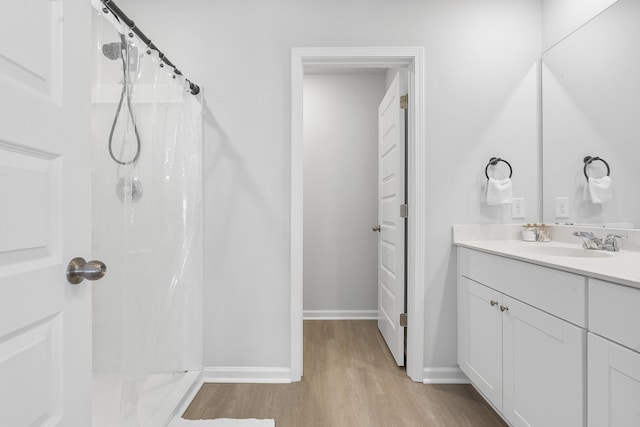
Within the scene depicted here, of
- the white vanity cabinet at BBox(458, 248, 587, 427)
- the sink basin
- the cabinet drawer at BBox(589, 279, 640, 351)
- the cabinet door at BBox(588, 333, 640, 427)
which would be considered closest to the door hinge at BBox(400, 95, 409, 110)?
the white vanity cabinet at BBox(458, 248, 587, 427)

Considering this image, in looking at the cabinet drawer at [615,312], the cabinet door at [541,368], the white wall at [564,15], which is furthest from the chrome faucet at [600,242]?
the white wall at [564,15]

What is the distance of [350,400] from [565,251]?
1381mm

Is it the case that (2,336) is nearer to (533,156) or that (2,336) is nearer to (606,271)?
(606,271)

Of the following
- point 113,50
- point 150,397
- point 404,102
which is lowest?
point 150,397

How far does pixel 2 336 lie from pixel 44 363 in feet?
0.43

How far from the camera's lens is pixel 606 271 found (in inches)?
42.5

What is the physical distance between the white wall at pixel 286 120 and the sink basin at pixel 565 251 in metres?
0.39

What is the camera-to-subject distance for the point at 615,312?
102 centimetres

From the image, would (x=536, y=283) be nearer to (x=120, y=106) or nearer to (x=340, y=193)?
(x=120, y=106)

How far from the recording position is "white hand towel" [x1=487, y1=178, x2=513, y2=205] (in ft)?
6.86

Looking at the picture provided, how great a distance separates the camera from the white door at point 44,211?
636 millimetres

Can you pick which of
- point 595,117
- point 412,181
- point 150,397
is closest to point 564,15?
point 595,117

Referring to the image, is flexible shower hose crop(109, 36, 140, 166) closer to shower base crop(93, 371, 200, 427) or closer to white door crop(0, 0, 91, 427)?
white door crop(0, 0, 91, 427)

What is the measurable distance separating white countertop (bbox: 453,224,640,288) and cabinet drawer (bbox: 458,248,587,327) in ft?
0.11
